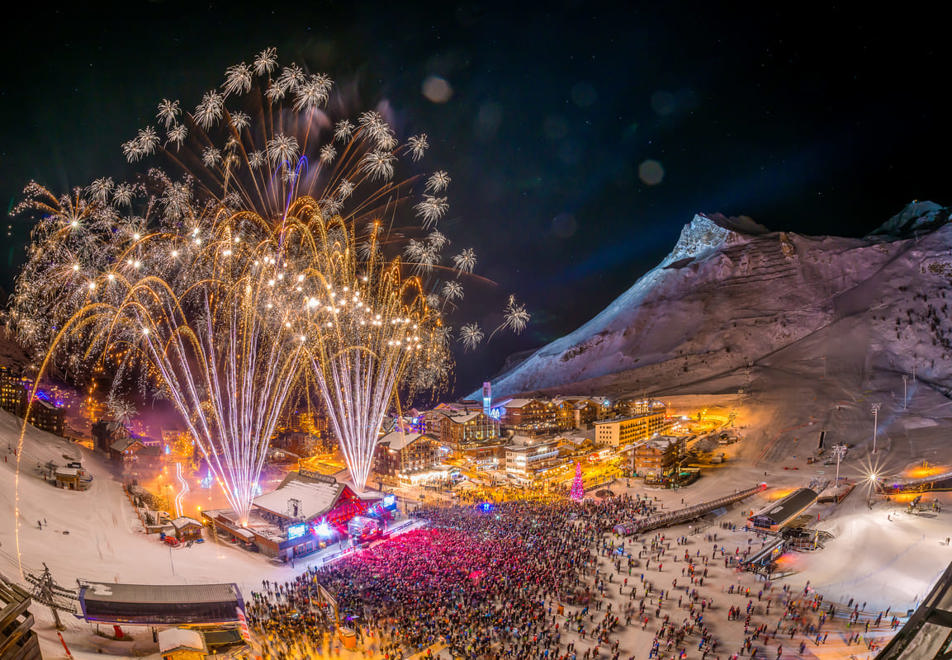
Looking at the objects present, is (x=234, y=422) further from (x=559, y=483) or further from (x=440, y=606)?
(x=559, y=483)

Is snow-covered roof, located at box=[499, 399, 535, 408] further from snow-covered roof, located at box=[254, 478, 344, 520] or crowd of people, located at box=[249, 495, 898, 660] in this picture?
snow-covered roof, located at box=[254, 478, 344, 520]

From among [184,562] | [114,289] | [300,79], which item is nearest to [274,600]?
[184,562]

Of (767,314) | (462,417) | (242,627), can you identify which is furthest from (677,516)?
(767,314)

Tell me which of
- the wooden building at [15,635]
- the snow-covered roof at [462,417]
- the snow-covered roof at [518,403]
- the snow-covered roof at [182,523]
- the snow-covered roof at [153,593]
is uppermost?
the wooden building at [15,635]

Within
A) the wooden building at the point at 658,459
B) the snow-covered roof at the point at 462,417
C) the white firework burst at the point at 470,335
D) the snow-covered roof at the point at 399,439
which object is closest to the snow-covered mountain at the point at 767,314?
the white firework burst at the point at 470,335

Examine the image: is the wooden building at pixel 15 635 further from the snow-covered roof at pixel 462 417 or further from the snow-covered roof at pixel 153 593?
the snow-covered roof at pixel 462 417

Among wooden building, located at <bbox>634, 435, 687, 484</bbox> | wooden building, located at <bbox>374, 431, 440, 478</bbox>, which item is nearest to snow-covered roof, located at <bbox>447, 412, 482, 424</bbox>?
wooden building, located at <bbox>374, 431, 440, 478</bbox>
